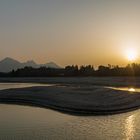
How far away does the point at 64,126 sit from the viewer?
21.2m

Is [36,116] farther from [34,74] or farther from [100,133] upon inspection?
[34,74]

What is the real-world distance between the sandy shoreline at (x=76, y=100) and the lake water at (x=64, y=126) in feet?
5.63

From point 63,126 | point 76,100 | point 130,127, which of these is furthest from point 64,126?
point 76,100

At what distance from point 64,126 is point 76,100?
9.98 metres

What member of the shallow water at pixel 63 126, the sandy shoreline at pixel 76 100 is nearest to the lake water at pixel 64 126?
the shallow water at pixel 63 126

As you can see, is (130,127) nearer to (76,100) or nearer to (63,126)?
(63,126)

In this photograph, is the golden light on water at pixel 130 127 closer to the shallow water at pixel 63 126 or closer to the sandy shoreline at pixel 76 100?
the shallow water at pixel 63 126

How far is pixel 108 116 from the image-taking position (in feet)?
82.0

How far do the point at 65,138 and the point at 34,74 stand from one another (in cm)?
12290

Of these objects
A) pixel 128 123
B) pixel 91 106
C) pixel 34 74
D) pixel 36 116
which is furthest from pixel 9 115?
pixel 34 74

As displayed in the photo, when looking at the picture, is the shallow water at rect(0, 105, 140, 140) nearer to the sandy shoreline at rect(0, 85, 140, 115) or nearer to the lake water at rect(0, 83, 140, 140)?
the lake water at rect(0, 83, 140, 140)

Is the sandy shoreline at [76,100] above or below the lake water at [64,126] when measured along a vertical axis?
above

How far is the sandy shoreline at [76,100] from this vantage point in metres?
27.8

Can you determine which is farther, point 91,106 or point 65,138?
point 91,106
